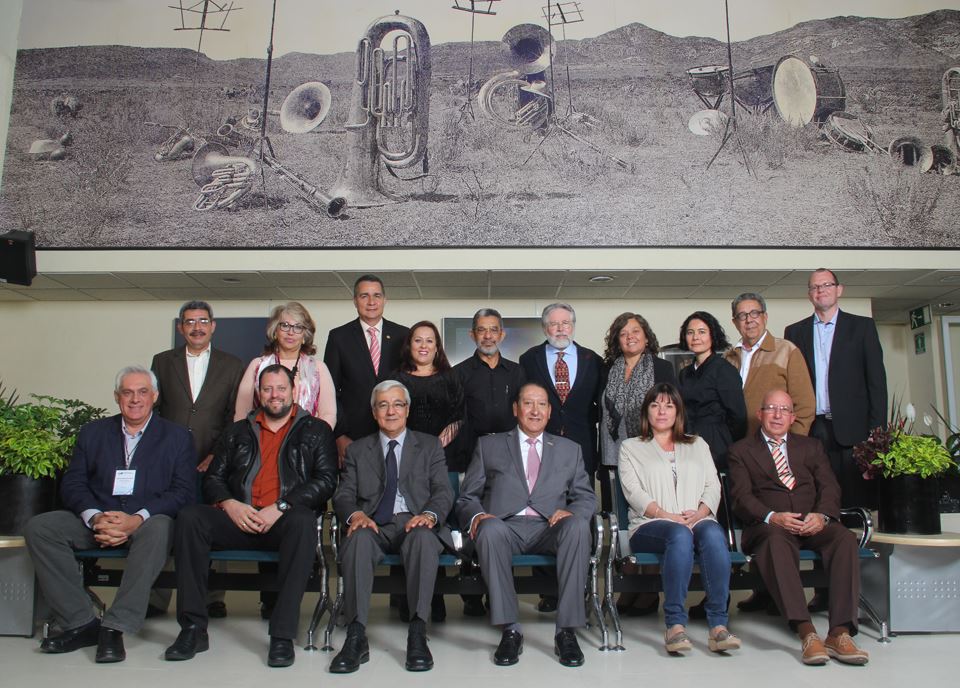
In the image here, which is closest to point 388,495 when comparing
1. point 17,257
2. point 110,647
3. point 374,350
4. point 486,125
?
point 374,350

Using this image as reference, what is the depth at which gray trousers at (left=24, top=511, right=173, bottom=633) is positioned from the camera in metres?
3.23

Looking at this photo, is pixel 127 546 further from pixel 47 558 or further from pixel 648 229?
pixel 648 229

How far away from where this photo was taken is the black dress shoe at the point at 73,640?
324 cm

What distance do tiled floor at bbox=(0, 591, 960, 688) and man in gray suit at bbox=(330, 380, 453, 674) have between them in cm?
22

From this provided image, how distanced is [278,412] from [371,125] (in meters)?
4.27

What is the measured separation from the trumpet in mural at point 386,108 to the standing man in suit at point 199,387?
3.21 meters

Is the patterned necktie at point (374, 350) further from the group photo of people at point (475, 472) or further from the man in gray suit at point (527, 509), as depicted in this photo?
the man in gray suit at point (527, 509)

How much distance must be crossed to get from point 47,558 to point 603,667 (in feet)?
7.53

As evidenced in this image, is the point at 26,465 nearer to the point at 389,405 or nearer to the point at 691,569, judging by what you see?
the point at 389,405

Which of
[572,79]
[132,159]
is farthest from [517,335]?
[132,159]

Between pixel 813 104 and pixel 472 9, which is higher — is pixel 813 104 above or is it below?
below

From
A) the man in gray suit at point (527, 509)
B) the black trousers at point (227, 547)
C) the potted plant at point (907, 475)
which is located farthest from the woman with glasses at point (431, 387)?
the potted plant at point (907, 475)

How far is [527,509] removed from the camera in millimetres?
3590

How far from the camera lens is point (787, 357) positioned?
A: 4.17 meters
